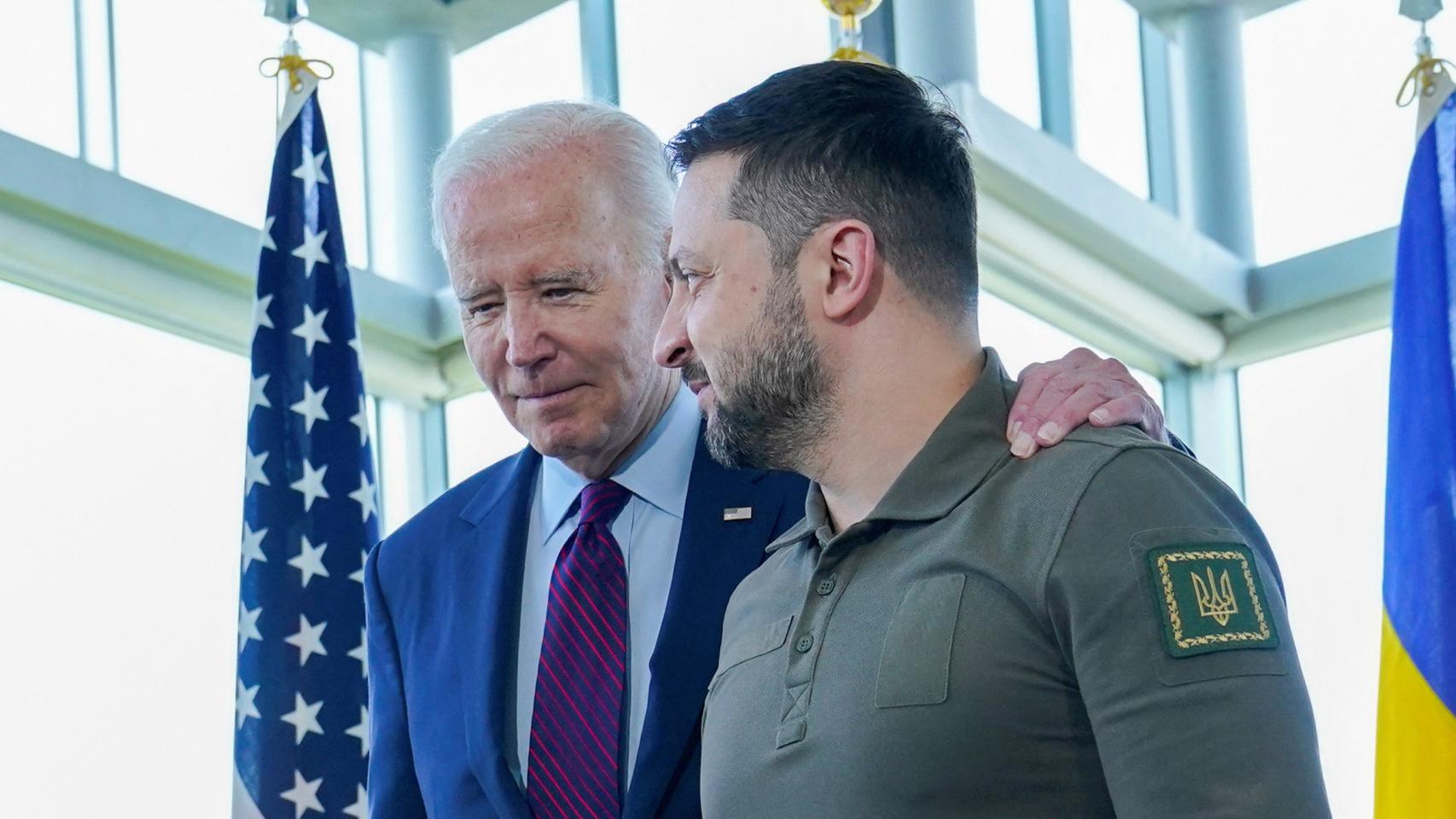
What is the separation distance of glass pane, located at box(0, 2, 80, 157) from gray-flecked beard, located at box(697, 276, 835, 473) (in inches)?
155

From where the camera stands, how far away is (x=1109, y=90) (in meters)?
6.80

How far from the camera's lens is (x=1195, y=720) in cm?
163

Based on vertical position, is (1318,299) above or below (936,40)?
below

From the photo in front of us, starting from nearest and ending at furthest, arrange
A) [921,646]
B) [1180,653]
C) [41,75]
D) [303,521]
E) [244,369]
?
[1180,653] → [921,646] → [303,521] → [41,75] → [244,369]

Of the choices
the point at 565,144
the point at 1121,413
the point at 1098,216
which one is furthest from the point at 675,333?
the point at 1098,216

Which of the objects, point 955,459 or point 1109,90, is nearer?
point 955,459

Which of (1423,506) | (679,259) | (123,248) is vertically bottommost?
(1423,506)

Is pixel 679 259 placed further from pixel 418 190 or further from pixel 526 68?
pixel 526 68

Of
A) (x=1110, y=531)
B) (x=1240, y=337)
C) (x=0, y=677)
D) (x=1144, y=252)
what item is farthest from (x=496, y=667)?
(x=1240, y=337)

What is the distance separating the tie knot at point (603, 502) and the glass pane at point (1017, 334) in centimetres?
361

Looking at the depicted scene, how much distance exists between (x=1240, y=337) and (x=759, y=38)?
1867 mm

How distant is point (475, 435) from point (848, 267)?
4.93m

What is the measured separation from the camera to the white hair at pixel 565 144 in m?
2.80

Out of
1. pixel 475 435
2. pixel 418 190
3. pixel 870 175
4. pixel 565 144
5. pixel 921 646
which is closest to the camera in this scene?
pixel 921 646
